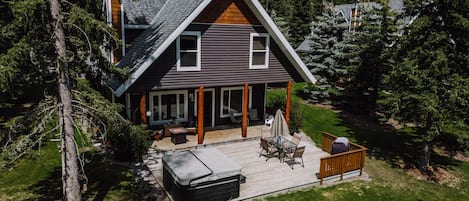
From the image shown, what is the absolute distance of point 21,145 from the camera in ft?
25.0

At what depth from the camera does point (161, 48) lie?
12.4 metres

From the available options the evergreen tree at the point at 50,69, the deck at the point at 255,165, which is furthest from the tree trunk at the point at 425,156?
the evergreen tree at the point at 50,69

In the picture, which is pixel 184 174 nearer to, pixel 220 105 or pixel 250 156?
pixel 250 156

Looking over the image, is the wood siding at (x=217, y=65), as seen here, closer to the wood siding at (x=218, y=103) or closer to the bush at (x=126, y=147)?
the bush at (x=126, y=147)

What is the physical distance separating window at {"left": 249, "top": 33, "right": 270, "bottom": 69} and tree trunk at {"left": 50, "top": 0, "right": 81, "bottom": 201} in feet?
28.4

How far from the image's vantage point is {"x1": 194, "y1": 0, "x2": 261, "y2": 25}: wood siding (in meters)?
13.6

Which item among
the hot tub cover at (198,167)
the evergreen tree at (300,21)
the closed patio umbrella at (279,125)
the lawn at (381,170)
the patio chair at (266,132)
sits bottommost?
the lawn at (381,170)

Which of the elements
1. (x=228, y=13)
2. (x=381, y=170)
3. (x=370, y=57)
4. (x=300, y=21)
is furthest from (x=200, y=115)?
(x=300, y=21)

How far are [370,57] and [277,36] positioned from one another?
8457 mm

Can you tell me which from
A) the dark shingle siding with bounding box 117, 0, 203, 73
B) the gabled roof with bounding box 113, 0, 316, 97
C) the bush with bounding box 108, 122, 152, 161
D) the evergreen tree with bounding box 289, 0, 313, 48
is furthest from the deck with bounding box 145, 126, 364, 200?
the evergreen tree with bounding box 289, 0, 313, 48

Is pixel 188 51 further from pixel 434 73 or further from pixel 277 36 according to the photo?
pixel 434 73

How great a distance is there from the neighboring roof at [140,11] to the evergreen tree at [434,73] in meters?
11.7

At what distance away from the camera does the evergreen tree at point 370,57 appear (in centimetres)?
1905

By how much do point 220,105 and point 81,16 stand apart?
10.0 m
